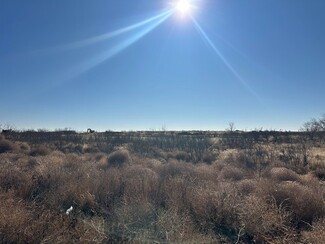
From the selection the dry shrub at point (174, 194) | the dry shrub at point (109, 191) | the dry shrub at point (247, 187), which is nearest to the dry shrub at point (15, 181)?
the dry shrub at point (109, 191)

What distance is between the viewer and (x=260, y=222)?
7445 mm

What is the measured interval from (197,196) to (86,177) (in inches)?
177

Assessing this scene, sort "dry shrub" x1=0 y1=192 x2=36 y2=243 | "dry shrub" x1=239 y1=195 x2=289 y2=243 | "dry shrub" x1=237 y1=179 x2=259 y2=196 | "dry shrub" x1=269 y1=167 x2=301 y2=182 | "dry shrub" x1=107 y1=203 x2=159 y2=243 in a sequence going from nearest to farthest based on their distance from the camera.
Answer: "dry shrub" x1=0 y1=192 x2=36 y2=243 < "dry shrub" x1=107 y1=203 x2=159 y2=243 < "dry shrub" x1=239 y1=195 x2=289 y2=243 < "dry shrub" x1=237 y1=179 x2=259 y2=196 < "dry shrub" x1=269 y1=167 x2=301 y2=182

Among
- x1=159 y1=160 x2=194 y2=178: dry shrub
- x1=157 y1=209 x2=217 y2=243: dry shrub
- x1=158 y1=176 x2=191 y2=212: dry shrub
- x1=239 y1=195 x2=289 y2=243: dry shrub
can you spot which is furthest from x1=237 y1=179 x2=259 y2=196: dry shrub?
x1=157 y1=209 x2=217 y2=243: dry shrub

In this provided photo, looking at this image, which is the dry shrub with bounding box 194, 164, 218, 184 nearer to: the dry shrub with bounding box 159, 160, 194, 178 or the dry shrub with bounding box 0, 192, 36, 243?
the dry shrub with bounding box 159, 160, 194, 178

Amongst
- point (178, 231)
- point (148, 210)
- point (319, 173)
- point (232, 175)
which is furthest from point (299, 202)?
point (319, 173)

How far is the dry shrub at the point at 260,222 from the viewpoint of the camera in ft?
23.5

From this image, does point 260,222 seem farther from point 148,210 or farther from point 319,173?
point 319,173

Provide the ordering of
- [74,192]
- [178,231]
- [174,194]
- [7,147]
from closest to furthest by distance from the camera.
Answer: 1. [178,231]
2. [174,194]
3. [74,192]
4. [7,147]

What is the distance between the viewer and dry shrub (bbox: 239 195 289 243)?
281 inches

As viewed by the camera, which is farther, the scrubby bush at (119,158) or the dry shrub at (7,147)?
the dry shrub at (7,147)

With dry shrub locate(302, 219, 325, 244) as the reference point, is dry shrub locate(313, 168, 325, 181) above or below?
above

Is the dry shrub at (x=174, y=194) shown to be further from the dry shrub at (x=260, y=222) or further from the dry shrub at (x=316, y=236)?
the dry shrub at (x=316, y=236)

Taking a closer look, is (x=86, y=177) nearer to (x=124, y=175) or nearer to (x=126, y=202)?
(x=124, y=175)
